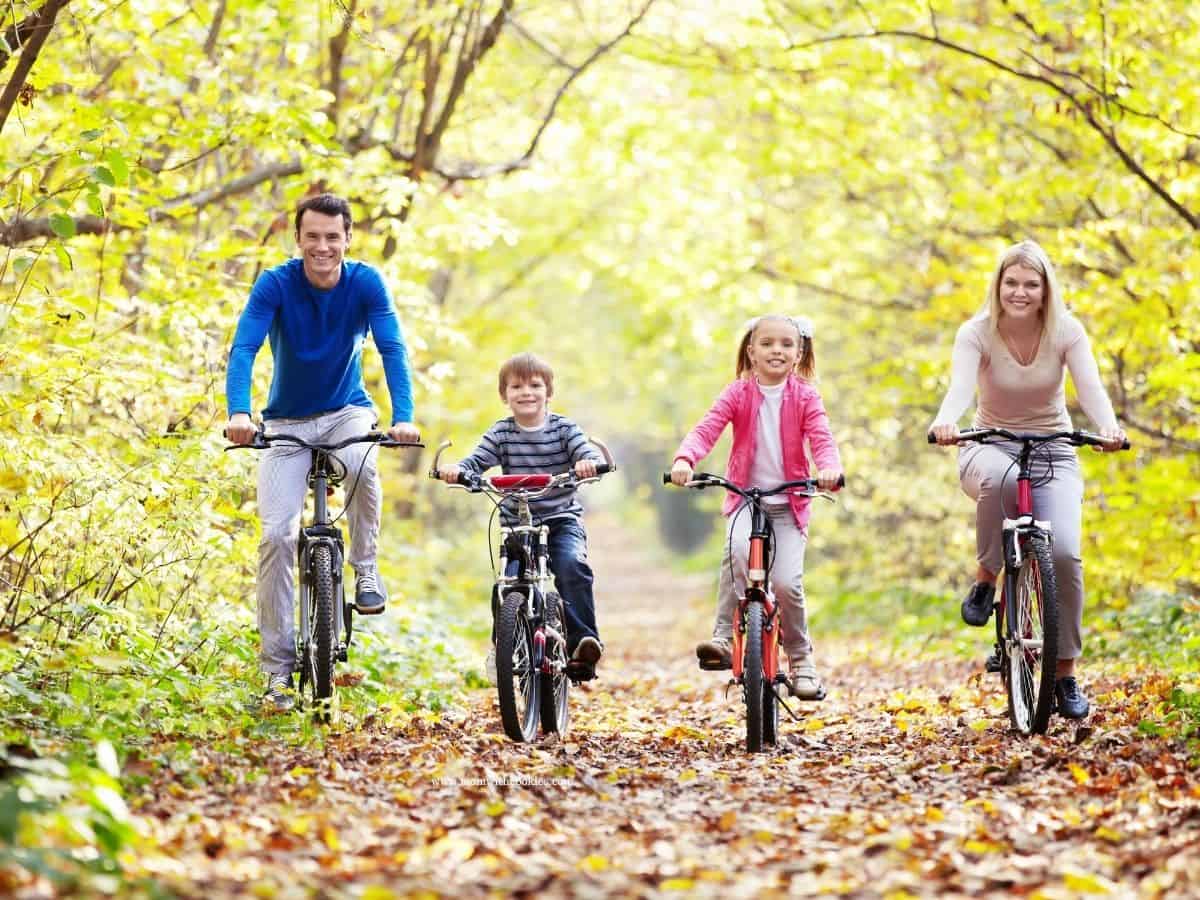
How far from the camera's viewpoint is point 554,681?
21.5ft

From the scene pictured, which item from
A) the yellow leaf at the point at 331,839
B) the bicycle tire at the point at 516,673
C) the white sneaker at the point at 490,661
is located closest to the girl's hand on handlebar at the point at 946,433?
the bicycle tire at the point at 516,673

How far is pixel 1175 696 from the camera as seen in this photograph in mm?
6453

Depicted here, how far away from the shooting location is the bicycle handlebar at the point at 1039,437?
19.9ft

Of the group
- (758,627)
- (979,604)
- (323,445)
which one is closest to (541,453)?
(323,445)

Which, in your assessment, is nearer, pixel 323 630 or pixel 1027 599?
pixel 323 630

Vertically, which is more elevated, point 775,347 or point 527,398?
point 775,347

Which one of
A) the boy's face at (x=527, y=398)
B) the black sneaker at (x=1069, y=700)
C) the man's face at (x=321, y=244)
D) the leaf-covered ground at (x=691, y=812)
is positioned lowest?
the leaf-covered ground at (x=691, y=812)

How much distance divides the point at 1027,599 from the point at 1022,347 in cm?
119

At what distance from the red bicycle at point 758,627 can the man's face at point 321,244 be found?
6.03 ft

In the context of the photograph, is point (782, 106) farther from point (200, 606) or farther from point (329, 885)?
point (329, 885)

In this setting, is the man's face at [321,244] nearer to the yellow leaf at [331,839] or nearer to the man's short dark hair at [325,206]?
the man's short dark hair at [325,206]

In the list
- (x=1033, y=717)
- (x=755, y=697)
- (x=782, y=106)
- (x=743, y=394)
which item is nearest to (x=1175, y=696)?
(x=1033, y=717)

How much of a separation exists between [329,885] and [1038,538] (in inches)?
148

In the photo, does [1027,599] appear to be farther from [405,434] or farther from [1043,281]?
[405,434]
